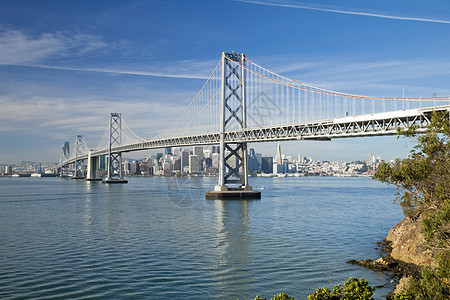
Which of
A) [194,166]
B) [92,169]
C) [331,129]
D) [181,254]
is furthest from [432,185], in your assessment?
[194,166]

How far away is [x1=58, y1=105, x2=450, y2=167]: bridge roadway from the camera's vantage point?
1139 inches

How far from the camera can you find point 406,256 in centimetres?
1748

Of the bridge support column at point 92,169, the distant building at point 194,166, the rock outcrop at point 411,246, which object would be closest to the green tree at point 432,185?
the rock outcrop at point 411,246

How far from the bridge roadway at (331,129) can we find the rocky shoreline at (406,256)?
492 cm

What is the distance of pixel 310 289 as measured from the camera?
13758mm

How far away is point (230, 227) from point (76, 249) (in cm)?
1045

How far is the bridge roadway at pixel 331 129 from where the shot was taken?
94.9ft

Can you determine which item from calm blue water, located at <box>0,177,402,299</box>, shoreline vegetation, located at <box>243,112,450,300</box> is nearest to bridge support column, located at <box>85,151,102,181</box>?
calm blue water, located at <box>0,177,402,299</box>

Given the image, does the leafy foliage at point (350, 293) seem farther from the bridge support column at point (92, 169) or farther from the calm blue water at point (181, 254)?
the bridge support column at point (92, 169)

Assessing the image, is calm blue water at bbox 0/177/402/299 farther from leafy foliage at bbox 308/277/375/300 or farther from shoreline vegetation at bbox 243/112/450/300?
leafy foliage at bbox 308/277/375/300

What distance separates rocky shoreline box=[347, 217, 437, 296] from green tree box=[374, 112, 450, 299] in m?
4.70

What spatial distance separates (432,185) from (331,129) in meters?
26.5

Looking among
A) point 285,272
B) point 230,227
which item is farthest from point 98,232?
point 285,272

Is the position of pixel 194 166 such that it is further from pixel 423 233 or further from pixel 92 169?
pixel 423 233
